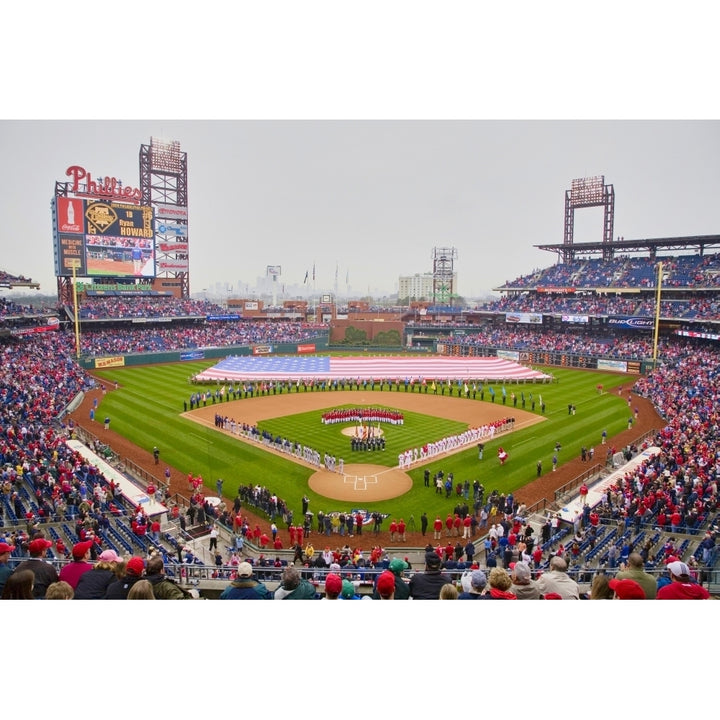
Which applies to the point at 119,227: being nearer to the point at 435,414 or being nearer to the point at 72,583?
the point at 435,414

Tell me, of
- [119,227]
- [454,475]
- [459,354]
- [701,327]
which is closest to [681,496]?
[454,475]

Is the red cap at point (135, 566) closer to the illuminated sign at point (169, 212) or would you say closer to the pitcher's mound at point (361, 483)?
the pitcher's mound at point (361, 483)

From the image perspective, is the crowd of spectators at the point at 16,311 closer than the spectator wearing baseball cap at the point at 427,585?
No

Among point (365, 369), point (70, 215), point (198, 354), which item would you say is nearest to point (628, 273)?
point (365, 369)

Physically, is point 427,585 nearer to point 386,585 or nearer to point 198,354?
point 386,585

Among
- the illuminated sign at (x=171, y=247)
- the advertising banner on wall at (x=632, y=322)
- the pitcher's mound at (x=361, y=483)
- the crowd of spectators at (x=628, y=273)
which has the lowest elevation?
the pitcher's mound at (x=361, y=483)

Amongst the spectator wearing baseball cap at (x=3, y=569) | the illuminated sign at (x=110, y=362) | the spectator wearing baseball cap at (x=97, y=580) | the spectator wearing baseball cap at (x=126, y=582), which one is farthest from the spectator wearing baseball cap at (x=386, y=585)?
the illuminated sign at (x=110, y=362)
